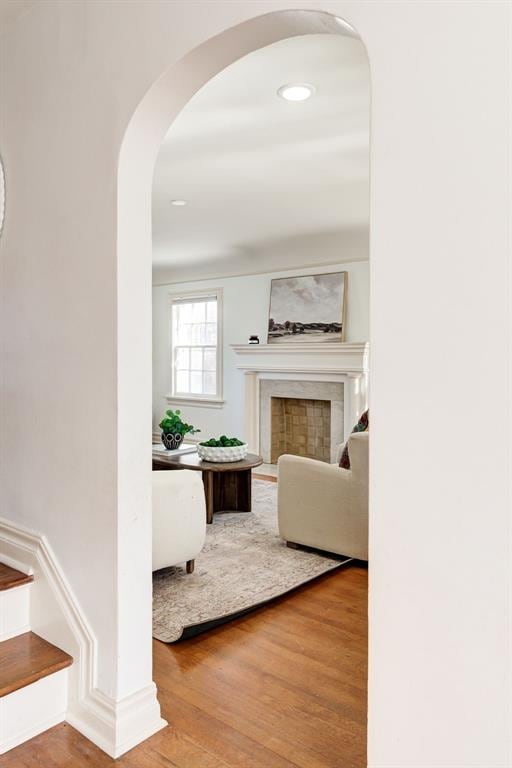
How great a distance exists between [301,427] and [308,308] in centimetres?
144

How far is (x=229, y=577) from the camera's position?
10.5 ft

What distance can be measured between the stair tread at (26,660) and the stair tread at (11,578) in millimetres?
205

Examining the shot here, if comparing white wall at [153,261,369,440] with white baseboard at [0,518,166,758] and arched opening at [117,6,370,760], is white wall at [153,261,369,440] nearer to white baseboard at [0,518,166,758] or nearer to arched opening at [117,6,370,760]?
arched opening at [117,6,370,760]

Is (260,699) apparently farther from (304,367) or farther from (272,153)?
(304,367)

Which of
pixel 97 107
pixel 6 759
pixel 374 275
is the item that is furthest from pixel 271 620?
pixel 97 107

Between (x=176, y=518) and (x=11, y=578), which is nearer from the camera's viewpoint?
(x=11, y=578)

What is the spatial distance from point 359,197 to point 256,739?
398 cm

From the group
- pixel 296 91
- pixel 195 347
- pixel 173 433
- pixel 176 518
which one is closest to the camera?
pixel 296 91

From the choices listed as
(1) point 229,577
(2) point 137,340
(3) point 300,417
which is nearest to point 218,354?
(3) point 300,417

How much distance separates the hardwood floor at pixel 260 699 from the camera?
1739 millimetres

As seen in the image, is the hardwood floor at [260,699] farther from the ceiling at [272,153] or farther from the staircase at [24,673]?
the ceiling at [272,153]

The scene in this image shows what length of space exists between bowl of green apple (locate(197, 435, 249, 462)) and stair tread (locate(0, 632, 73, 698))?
2.38 meters

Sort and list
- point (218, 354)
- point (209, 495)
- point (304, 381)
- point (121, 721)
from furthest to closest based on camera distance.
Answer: point (218, 354)
point (304, 381)
point (209, 495)
point (121, 721)

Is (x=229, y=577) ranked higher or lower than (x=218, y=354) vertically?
lower
